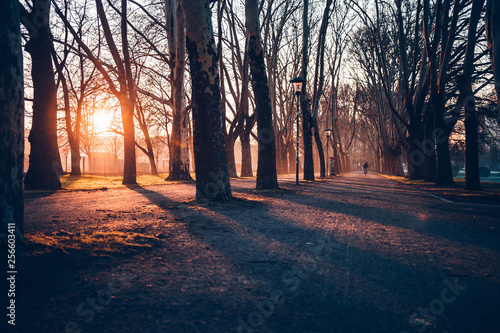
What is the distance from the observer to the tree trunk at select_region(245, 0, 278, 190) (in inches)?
405

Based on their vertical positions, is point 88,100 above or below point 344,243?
above

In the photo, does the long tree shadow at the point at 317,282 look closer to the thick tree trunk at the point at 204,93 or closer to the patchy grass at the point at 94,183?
the thick tree trunk at the point at 204,93

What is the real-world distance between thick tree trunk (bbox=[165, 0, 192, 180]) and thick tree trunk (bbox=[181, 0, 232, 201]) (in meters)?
9.49

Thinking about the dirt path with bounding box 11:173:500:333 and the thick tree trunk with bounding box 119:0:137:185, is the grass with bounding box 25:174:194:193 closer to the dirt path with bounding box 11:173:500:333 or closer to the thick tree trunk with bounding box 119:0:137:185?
the thick tree trunk with bounding box 119:0:137:185

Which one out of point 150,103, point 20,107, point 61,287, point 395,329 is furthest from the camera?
point 150,103

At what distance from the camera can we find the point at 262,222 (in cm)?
516

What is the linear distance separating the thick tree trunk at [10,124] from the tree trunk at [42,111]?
363 inches


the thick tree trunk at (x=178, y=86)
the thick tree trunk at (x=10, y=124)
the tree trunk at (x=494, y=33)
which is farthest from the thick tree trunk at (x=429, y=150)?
the thick tree trunk at (x=10, y=124)

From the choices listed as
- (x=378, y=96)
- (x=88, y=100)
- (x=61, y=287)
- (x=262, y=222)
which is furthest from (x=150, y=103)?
(x=61, y=287)

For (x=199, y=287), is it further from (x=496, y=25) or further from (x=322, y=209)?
(x=496, y=25)

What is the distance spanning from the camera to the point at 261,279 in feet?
8.44

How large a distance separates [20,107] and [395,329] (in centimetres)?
361

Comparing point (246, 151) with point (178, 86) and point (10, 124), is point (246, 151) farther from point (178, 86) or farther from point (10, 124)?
point (10, 124)

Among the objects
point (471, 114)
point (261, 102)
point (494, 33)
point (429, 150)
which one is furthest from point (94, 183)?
point (429, 150)
